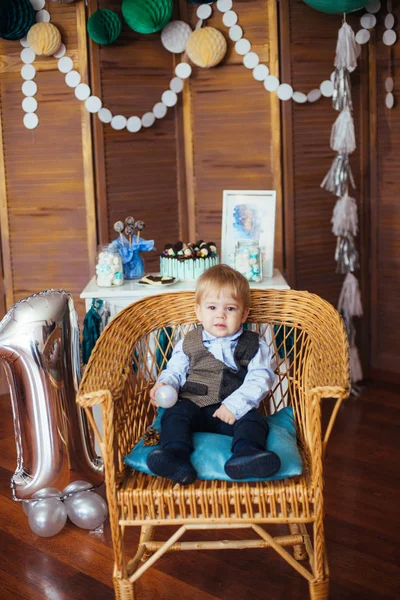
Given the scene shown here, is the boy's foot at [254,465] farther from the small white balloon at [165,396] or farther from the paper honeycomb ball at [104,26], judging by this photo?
the paper honeycomb ball at [104,26]

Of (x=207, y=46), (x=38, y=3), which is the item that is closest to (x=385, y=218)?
(x=207, y=46)

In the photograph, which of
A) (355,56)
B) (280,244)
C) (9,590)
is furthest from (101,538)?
(355,56)

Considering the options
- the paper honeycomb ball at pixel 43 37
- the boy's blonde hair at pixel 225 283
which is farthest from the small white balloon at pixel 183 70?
Result: the boy's blonde hair at pixel 225 283

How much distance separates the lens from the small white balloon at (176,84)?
381 cm

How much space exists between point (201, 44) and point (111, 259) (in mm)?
1269

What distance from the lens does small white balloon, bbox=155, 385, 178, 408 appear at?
220cm

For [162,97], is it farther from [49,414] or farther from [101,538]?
[101,538]

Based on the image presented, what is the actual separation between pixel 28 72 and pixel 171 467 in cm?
243

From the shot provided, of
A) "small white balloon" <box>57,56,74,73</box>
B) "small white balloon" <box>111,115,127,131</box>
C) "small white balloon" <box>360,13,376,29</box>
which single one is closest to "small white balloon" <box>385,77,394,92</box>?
"small white balloon" <box>360,13,376,29</box>

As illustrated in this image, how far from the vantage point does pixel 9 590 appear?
2.22 metres

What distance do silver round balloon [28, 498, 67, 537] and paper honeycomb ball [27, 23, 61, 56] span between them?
2.13m

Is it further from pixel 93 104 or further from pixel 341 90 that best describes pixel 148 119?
pixel 341 90

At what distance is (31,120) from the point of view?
3.73 metres

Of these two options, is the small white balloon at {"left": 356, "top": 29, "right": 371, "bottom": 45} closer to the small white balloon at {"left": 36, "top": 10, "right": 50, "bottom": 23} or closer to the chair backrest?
the small white balloon at {"left": 36, "top": 10, "right": 50, "bottom": 23}
